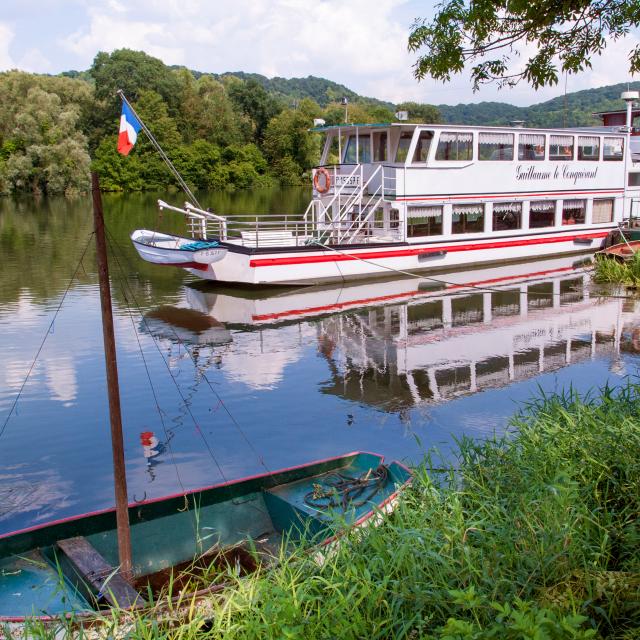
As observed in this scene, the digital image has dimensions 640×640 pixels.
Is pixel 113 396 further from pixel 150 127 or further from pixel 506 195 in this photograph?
pixel 150 127

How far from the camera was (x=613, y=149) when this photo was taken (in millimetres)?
28766

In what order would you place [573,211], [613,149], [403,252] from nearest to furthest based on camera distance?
1. [403,252]
2. [573,211]
3. [613,149]

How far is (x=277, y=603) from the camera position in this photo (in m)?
5.10

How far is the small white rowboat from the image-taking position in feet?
65.6

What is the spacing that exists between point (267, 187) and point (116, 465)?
7527 centimetres

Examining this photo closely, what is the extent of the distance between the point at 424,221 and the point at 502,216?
3.75m

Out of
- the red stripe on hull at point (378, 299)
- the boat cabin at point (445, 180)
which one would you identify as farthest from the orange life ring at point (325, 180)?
the red stripe on hull at point (378, 299)

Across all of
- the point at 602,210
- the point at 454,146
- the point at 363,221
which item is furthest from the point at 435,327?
the point at 602,210

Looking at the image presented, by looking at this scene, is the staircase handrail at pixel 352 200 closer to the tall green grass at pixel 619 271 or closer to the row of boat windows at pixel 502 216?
the row of boat windows at pixel 502 216

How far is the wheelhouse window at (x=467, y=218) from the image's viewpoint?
79.2ft

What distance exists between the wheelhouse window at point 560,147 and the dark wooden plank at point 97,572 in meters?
23.7

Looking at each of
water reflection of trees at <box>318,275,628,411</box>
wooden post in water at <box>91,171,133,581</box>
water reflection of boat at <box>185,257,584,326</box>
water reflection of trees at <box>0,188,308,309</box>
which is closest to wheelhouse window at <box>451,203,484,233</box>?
water reflection of boat at <box>185,257,584,326</box>

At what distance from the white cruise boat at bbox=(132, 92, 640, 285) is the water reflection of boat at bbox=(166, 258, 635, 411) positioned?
2.46 feet

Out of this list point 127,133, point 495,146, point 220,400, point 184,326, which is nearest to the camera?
point 127,133
